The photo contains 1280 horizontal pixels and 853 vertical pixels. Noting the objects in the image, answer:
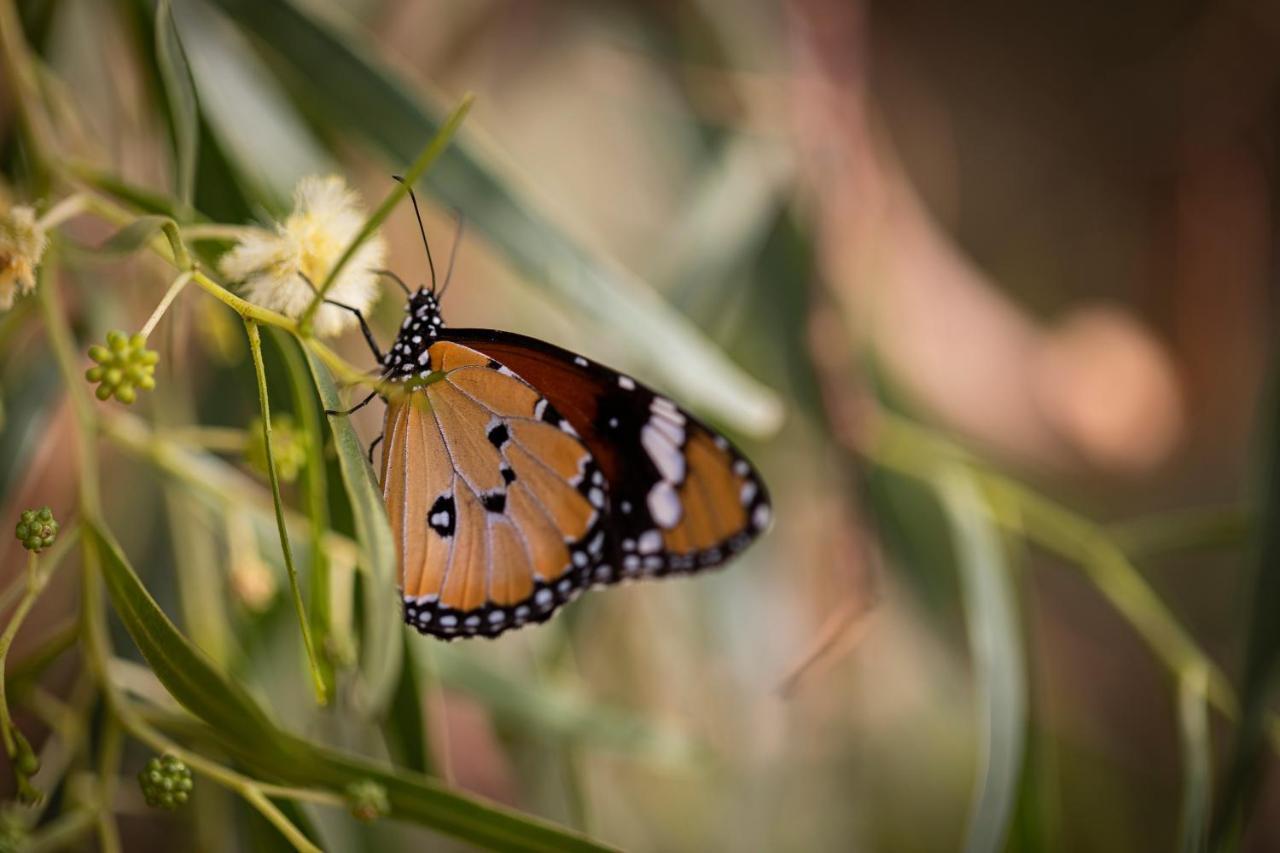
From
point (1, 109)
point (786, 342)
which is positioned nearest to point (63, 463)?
point (1, 109)

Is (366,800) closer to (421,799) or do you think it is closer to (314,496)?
(421,799)

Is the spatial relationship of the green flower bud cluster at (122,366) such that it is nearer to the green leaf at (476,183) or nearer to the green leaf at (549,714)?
the green leaf at (476,183)

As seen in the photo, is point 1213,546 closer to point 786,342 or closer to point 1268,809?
point 786,342

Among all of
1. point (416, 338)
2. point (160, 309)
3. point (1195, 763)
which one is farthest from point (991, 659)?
point (160, 309)

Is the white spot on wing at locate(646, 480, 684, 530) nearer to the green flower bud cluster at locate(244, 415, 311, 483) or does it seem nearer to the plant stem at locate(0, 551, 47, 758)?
the green flower bud cluster at locate(244, 415, 311, 483)

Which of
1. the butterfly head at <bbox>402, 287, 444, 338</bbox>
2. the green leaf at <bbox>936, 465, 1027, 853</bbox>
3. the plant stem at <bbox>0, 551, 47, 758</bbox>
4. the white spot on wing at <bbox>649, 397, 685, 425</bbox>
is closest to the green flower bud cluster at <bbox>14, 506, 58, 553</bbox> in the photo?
the plant stem at <bbox>0, 551, 47, 758</bbox>

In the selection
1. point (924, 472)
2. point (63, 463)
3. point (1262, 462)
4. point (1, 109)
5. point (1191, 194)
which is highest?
point (1191, 194)

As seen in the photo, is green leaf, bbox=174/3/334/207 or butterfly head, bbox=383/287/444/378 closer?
butterfly head, bbox=383/287/444/378

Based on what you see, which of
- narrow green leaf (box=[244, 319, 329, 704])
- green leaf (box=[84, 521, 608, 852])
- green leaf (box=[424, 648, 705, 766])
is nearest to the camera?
narrow green leaf (box=[244, 319, 329, 704])
